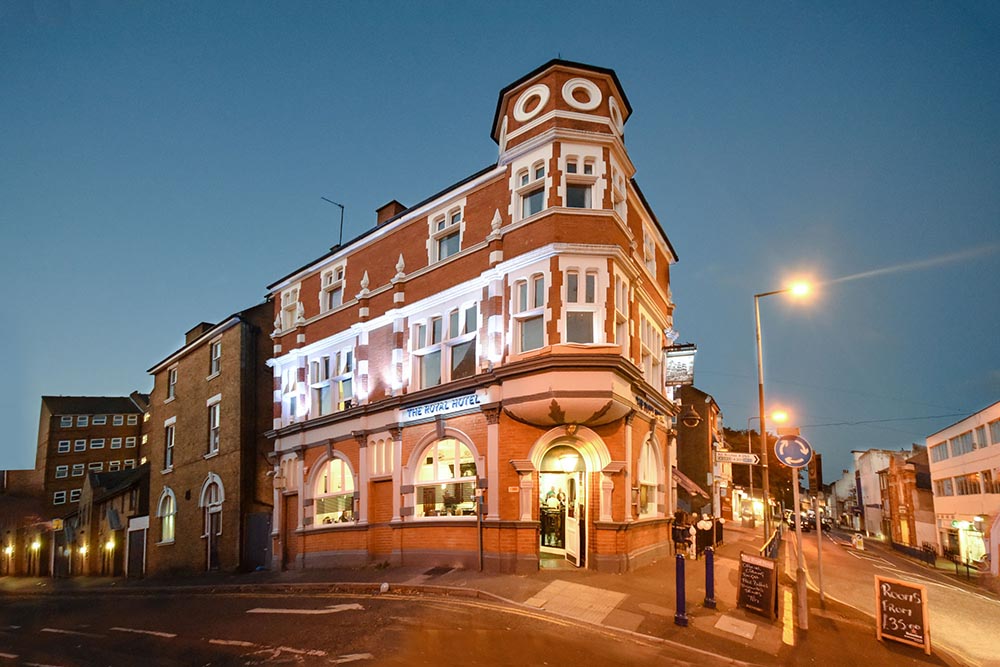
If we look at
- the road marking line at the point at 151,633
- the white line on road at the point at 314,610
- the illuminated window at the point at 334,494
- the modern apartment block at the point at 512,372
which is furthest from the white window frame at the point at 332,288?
the road marking line at the point at 151,633

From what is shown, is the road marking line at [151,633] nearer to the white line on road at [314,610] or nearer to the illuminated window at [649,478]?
the white line on road at [314,610]

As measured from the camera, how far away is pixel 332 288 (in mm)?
25062

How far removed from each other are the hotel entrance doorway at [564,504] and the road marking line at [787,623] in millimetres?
4780

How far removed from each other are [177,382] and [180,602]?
16235 mm

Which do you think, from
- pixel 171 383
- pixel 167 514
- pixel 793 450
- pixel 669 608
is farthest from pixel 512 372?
pixel 171 383

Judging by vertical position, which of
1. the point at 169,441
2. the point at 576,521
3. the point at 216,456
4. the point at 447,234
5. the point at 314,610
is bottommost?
the point at 314,610

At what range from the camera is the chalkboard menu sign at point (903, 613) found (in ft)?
34.6

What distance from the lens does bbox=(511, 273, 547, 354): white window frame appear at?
16.8 meters

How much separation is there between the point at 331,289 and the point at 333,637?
16.0 m

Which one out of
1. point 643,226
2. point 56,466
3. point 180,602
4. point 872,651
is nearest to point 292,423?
point 180,602

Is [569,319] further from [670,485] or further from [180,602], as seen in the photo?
[180,602]

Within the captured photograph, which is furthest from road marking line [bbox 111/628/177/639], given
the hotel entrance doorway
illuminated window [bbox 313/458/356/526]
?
the hotel entrance doorway

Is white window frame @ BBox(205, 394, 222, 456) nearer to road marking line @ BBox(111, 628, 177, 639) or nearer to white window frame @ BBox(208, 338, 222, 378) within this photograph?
white window frame @ BBox(208, 338, 222, 378)

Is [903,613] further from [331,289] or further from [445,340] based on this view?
[331,289]
